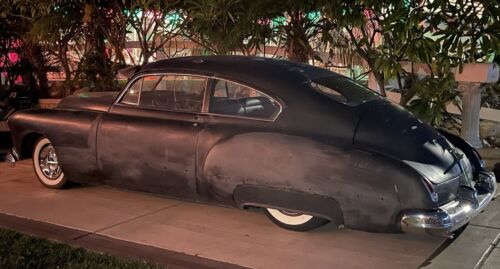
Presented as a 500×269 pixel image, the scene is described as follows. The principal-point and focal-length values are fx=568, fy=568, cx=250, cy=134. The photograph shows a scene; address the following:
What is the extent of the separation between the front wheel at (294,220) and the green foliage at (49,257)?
1305 mm

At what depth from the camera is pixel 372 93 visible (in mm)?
5363

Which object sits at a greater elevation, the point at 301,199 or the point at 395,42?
the point at 395,42

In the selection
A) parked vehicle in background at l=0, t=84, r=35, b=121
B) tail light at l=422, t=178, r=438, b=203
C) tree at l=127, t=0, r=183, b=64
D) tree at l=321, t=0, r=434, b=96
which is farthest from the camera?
parked vehicle in background at l=0, t=84, r=35, b=121

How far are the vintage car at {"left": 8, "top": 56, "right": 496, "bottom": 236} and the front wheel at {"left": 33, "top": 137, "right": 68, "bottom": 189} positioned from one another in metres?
0.34

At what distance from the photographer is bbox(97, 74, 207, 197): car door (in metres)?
5.20

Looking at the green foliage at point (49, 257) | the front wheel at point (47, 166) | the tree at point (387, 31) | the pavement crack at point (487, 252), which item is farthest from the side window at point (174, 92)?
the pavement crack at point (487, 252)

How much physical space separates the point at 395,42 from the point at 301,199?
2.51 meters

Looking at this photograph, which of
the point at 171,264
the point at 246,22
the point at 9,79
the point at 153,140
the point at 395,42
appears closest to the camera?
the point at 171,264

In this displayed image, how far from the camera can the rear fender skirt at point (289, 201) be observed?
451 cm

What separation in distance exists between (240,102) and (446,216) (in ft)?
6.58

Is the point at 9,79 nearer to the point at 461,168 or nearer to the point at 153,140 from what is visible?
the point at 153,140

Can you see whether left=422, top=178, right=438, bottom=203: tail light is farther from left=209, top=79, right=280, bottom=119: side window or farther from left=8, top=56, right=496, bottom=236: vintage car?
left=209, top=79, right=280, bottom=119: side window

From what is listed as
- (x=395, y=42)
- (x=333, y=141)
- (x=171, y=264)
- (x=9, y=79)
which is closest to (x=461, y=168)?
(x=333, y=141)

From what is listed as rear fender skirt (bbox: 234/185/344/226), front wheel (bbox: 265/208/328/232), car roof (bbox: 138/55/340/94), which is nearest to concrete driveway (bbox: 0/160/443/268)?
front wheel (bbox: 265/208/328/232)
